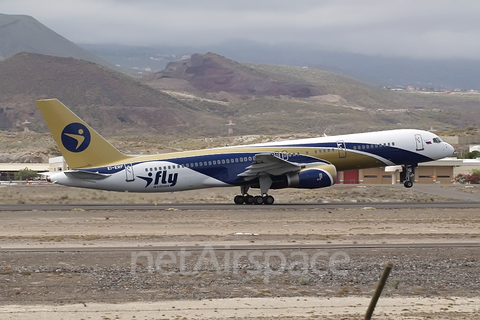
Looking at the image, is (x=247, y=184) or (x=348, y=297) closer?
(x=348, y=297)

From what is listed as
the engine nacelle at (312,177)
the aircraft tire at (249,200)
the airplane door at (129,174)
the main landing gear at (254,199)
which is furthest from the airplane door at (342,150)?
the airplane door at (129,174)

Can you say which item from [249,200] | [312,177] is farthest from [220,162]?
[312,177]

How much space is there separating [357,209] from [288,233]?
39.5 feet

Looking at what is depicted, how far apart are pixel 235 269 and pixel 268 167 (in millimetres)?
21683

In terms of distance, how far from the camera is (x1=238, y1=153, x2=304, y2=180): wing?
3972 centimetres

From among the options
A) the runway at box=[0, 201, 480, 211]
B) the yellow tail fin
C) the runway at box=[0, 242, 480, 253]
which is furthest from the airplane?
the runway at box=[0, 242, 480, 253]

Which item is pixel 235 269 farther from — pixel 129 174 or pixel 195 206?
pixel 195 206

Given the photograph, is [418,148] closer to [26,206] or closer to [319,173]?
[319,173]

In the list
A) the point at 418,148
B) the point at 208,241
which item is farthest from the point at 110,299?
the point at 418,148

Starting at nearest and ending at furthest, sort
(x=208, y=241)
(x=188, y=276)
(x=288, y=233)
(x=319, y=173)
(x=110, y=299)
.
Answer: (x=110, y=299) → (x=188, y=276) → (x=208, y=241) → (x=288, y=233) → (x=319, y=173)

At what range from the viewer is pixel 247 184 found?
41.5m

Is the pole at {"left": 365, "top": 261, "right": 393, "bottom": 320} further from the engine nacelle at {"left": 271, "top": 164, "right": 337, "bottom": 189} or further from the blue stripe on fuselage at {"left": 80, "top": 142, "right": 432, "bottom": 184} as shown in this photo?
the blue stripe on fuselage at {"left": 80, "top": 142, "right": 432, "bottom": 184}

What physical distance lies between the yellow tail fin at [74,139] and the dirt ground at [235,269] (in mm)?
6302

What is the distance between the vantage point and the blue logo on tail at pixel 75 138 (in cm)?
3869
